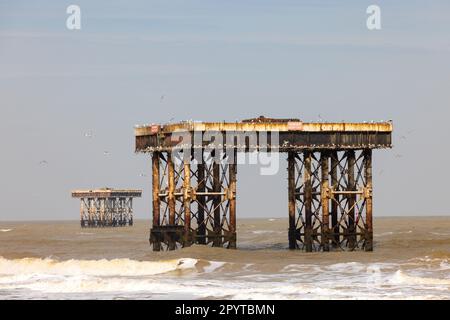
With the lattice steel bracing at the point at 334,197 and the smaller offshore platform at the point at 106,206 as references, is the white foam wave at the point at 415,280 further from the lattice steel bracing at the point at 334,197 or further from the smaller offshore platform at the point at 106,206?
the smaller offshore platform at the point at 106,206

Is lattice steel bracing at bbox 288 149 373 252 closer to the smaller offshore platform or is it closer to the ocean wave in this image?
the ocean wave

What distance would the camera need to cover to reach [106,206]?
172 m

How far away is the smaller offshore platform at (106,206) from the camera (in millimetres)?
170500

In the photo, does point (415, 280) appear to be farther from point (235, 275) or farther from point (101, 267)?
point (101, 267)

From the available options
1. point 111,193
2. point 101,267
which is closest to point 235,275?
point 101,267

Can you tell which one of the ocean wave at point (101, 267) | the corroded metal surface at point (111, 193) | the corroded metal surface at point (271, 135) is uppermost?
the corroded metal surface at point (271, 135)

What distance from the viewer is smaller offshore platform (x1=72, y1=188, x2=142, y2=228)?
170 metres

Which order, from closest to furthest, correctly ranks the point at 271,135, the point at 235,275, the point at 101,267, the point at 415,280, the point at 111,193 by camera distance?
1. the point at 415,280
2. the point at 235,275
3. the point at 101,267
4. the point at 271,135
5. the point at 111,193

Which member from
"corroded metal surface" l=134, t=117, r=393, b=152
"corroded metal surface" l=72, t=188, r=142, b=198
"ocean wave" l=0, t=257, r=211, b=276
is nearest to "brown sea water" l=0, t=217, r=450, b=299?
"ocean wave" l=0, t=257, r=211, b=276

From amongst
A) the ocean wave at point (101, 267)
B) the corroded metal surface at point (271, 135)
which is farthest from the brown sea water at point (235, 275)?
the corroded metal surface at point (271, 135)

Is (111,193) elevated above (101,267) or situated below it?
above

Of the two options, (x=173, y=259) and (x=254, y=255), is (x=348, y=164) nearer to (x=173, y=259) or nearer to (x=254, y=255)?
(x=254, y=255)
